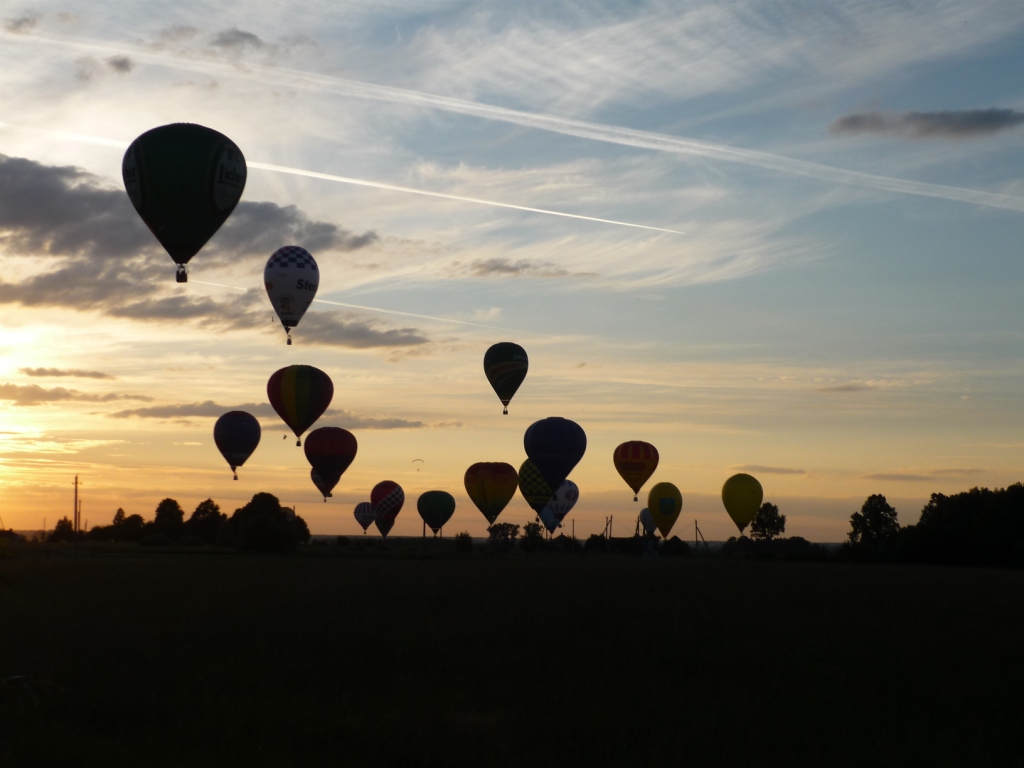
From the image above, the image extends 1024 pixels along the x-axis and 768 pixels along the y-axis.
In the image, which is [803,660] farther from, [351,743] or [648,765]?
[351,743]

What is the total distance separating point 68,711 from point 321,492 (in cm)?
4461

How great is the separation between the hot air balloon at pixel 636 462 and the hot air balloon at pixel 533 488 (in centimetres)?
597

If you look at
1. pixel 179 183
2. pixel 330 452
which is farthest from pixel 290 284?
pixel 330 452

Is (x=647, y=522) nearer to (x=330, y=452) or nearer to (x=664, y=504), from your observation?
Answer: (x=664, y=504)

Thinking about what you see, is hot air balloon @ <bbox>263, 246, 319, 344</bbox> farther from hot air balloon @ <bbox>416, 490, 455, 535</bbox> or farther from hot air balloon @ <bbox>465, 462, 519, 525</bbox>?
→ hot air balloon @ <bbox>416, 490, 455, 535</bbox>

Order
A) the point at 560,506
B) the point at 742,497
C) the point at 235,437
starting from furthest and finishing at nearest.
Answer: the point at 560,506 < the point at 742,497 < the point at 235,437

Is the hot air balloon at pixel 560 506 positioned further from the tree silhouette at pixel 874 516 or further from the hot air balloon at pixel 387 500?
the tree silhouette at pixel 874 516

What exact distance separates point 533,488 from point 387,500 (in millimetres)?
25255

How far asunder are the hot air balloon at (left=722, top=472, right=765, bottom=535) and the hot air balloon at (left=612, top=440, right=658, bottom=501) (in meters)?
15.0

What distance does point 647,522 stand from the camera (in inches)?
4195

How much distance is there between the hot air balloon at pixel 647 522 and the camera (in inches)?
4072

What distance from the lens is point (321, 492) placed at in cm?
5897

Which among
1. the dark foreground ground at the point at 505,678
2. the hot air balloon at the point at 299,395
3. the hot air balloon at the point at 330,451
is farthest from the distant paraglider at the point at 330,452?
the dark foreground ground at the point at 505,678

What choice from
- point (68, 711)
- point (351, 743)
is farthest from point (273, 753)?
point (68, 711)
